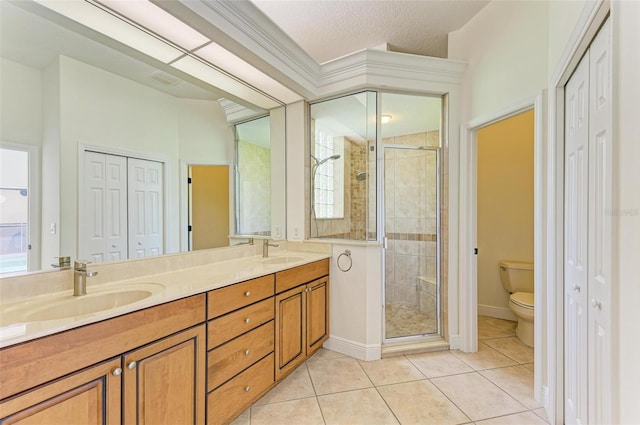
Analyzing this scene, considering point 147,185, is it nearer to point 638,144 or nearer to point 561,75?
point 638,144

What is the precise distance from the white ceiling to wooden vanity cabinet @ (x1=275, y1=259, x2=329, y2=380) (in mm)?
2075

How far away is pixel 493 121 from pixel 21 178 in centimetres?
290

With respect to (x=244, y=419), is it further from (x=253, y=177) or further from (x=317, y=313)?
(x=253, y=177)

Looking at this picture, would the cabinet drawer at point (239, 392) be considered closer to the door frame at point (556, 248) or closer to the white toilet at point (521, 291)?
the door frame at point (556, 248)

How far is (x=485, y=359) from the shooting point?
7.71ft

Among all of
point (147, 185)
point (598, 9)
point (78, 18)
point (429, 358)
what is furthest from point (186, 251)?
point (598, 9)

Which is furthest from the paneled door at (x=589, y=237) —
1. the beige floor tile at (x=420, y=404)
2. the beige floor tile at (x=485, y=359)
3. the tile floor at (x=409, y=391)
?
the beige floor tile at (x=485, y=359)

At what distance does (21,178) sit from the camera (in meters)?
1.27

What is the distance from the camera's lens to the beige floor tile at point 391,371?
2.08 m

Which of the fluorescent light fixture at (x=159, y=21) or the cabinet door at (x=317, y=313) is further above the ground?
the fluorescent light fixture at (x=159, y=21)

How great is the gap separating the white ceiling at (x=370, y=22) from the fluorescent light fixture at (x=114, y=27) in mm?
927

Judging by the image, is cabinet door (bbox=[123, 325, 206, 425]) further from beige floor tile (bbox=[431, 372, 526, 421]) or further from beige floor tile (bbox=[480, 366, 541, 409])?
beige floor tile (bbox=[480, 366, 541, 409])

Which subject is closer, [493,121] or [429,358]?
[493,121]

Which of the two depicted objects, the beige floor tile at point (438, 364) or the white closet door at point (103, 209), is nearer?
the white closet door at point (103, 209)
